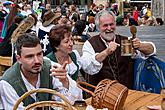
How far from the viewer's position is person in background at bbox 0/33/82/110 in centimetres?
277

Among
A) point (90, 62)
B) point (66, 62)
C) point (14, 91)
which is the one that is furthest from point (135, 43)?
point (14, 91)

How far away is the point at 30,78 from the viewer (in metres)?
2.87

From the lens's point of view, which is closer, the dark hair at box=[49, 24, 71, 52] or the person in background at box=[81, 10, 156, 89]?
the dark hair at box=[49, 24, 71, 52]

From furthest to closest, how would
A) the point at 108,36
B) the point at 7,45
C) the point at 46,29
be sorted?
the point at 7,45
the point at 46,29
the point at 108,36

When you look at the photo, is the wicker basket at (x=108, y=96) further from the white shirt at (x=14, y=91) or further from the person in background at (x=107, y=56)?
the person in background at (x=107, y=56)

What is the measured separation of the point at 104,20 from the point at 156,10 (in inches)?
412

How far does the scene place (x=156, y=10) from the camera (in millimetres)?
14172

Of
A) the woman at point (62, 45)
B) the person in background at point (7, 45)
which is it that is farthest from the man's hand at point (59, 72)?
the person in background at point (7, 45)

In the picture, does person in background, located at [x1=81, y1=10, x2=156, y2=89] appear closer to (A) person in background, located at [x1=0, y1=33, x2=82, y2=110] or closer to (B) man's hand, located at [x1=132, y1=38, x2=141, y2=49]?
(B) man's hand, located at [x1=132, y1=38, x2=141, y2=49]

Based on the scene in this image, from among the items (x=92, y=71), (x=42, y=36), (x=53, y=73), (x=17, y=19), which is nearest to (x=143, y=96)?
(x=92, y=71)

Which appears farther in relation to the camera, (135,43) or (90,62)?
(90,62)

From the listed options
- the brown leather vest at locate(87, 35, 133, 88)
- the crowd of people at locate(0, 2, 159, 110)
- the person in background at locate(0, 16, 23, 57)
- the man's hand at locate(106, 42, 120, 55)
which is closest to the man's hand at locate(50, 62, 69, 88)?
the crowd of people at locate(0, 2, 159, 110)

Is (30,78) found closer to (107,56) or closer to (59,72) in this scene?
(59,72)

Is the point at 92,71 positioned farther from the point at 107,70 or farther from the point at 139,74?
the point at 139,74
